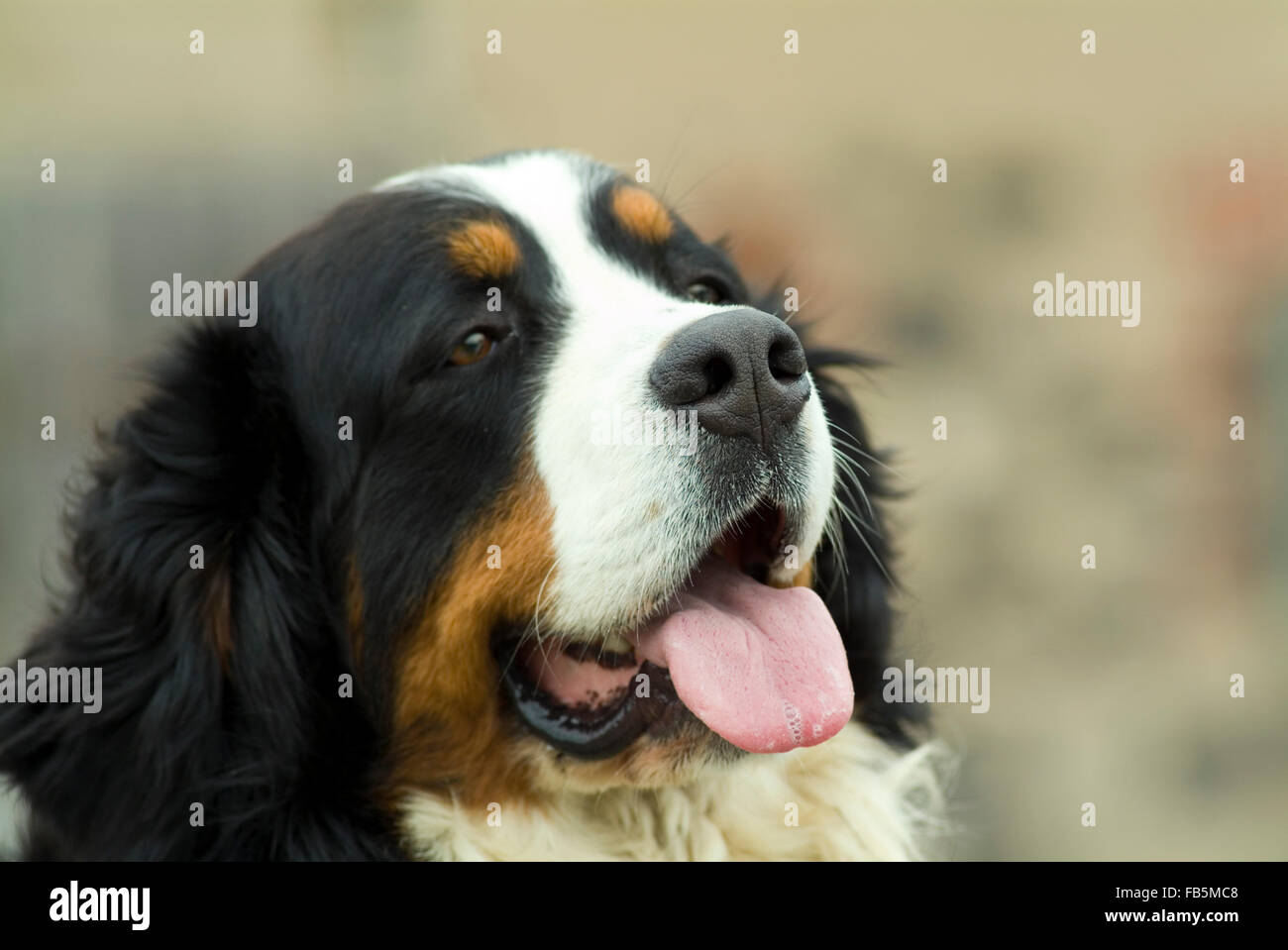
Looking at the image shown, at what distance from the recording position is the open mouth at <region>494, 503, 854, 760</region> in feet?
9.16

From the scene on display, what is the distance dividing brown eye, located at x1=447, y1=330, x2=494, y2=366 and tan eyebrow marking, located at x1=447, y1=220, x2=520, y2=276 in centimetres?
15

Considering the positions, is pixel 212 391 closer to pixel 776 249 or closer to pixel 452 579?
pixel 452 579

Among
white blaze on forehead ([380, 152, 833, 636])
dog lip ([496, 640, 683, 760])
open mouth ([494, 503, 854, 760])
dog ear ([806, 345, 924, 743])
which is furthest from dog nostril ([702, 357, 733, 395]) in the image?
dog ear ([806, 345, 924, 743])

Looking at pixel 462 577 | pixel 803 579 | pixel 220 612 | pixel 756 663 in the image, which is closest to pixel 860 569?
pixel 803 579

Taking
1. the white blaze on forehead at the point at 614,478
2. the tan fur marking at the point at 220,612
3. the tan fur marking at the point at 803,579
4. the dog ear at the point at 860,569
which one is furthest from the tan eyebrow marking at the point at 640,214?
the tan fur marking at the point at 220,612

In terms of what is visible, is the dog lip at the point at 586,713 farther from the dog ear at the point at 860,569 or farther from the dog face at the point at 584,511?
the dog ear at the point at 860,569

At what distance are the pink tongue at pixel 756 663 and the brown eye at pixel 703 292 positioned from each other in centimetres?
97

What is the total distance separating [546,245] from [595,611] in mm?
986

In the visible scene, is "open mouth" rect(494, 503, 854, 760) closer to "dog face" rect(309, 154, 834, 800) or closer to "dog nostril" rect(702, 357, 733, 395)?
"dog face" rect(309, 154, 834, 800)

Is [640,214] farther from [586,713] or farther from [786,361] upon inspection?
[586,713]

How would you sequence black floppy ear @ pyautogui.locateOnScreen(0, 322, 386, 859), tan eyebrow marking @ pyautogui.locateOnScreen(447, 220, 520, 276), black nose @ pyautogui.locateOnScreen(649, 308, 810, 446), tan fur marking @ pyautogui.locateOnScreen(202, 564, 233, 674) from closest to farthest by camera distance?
black nose @ pyautogui.locateOnScreen(649, 308, 810, 446)
black floppy ear @ pyautogui.locateOnScreen(0, 322, 386, 859)
tan fur marking @ pyautogui.locateOnScreen(202, 564, 233, 674)
tan eyebrow marking @ pyautogui.locateOnScreen(447, 220, 520, 276)

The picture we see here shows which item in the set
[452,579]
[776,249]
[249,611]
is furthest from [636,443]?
[776,249]

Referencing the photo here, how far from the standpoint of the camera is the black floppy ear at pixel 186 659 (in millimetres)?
2969

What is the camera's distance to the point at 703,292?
3.75m
